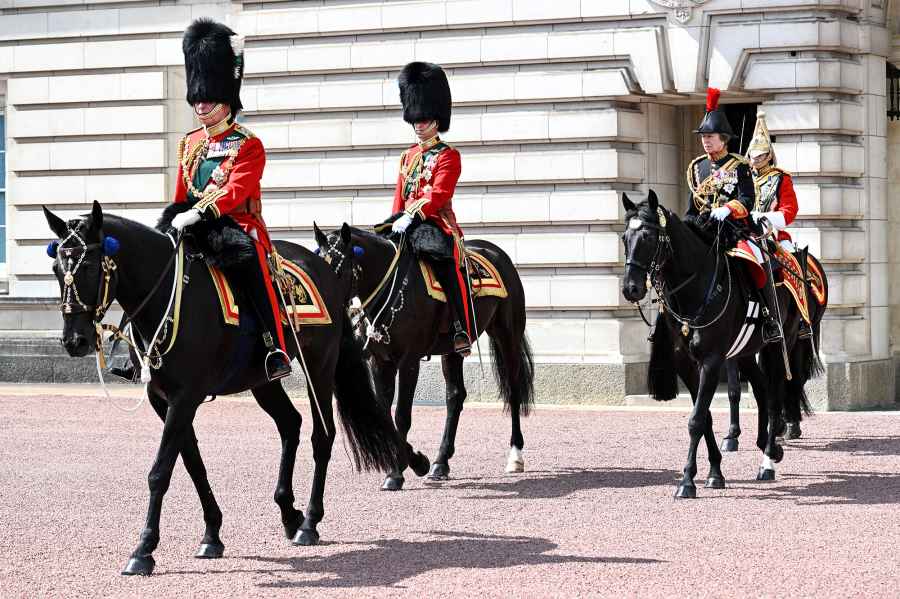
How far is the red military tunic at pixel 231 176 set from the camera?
819cm

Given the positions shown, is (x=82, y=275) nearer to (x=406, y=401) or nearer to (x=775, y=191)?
(x=406, y=401)

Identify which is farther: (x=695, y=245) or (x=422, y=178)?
(x=422, y=178)

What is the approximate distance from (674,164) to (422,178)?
6015 millimetres

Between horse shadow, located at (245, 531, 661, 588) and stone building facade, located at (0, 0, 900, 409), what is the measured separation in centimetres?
766

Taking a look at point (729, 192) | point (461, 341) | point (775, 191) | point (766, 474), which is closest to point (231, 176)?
point (461, 341)

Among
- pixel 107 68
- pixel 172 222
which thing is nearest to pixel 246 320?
pixel 172 222

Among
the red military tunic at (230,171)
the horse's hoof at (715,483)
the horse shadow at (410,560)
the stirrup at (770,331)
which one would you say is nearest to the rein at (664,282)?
the stirrup at (770,331)

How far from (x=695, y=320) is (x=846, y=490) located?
4.51 feet

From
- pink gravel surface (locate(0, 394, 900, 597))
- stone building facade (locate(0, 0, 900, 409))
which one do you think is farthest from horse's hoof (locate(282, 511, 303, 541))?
stone building facade (locate(0, 0, 900, 409))

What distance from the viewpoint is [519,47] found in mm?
16328

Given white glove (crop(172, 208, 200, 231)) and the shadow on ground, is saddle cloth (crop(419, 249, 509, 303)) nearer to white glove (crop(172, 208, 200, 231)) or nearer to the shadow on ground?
the shadow on ground

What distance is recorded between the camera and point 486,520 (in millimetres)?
9156

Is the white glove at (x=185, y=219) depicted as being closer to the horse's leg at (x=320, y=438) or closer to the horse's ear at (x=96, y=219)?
the horse's ear at (x=96, y=219)

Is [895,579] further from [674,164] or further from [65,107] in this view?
[65,107]
